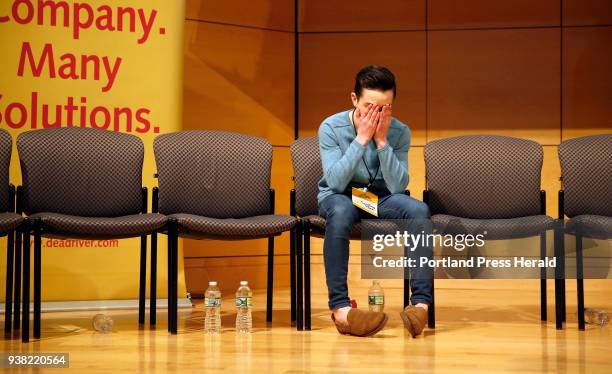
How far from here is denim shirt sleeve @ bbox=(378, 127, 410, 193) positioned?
11.8ft

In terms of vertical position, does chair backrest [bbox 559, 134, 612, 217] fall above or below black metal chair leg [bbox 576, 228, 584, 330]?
above

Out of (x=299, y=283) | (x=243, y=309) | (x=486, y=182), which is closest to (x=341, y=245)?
(x=299, y=283)

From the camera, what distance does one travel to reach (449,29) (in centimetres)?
566

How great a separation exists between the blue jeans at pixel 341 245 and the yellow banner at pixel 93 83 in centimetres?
128

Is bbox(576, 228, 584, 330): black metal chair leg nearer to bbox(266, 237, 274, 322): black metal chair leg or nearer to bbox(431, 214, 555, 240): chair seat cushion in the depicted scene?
bbox(431, 214, 555, 240): chair seat cushion

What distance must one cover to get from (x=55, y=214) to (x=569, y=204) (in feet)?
7.85

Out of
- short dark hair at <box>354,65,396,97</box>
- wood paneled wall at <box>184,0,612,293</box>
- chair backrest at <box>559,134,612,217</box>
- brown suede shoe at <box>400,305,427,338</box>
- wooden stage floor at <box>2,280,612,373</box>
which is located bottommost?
wooden stage floor at <box>2,280,612,373</box>

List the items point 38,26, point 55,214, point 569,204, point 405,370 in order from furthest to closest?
point 38,26, point 569,204, point 55,214, point 405,370

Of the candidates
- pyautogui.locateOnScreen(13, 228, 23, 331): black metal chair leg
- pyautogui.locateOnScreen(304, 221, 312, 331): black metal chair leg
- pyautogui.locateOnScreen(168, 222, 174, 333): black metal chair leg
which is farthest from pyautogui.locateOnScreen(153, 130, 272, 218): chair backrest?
Result: pyautogui.locateOnScreen(13, 228, 23, 331): black metal chair leg

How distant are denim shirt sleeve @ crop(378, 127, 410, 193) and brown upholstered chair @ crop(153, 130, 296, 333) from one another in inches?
20.7

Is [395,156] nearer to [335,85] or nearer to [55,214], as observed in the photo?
[55,214]

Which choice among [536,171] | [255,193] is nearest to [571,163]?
[536,171]

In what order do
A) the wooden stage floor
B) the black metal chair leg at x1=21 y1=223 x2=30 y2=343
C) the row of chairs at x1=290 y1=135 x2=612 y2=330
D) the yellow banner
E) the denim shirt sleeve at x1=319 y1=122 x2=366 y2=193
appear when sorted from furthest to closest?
1. the yellow banner
2. the row of chairs at x1=290 y1=135 x2=612 y2=330
3. the denim shirt sleeve at x1=319 y1=122 x2=366 y2=193
4. the black metal chair leg at x1=21 y1=223 x2=30 y2=343
5. the wooden stage floor

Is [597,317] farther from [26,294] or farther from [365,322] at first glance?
[26,294]
